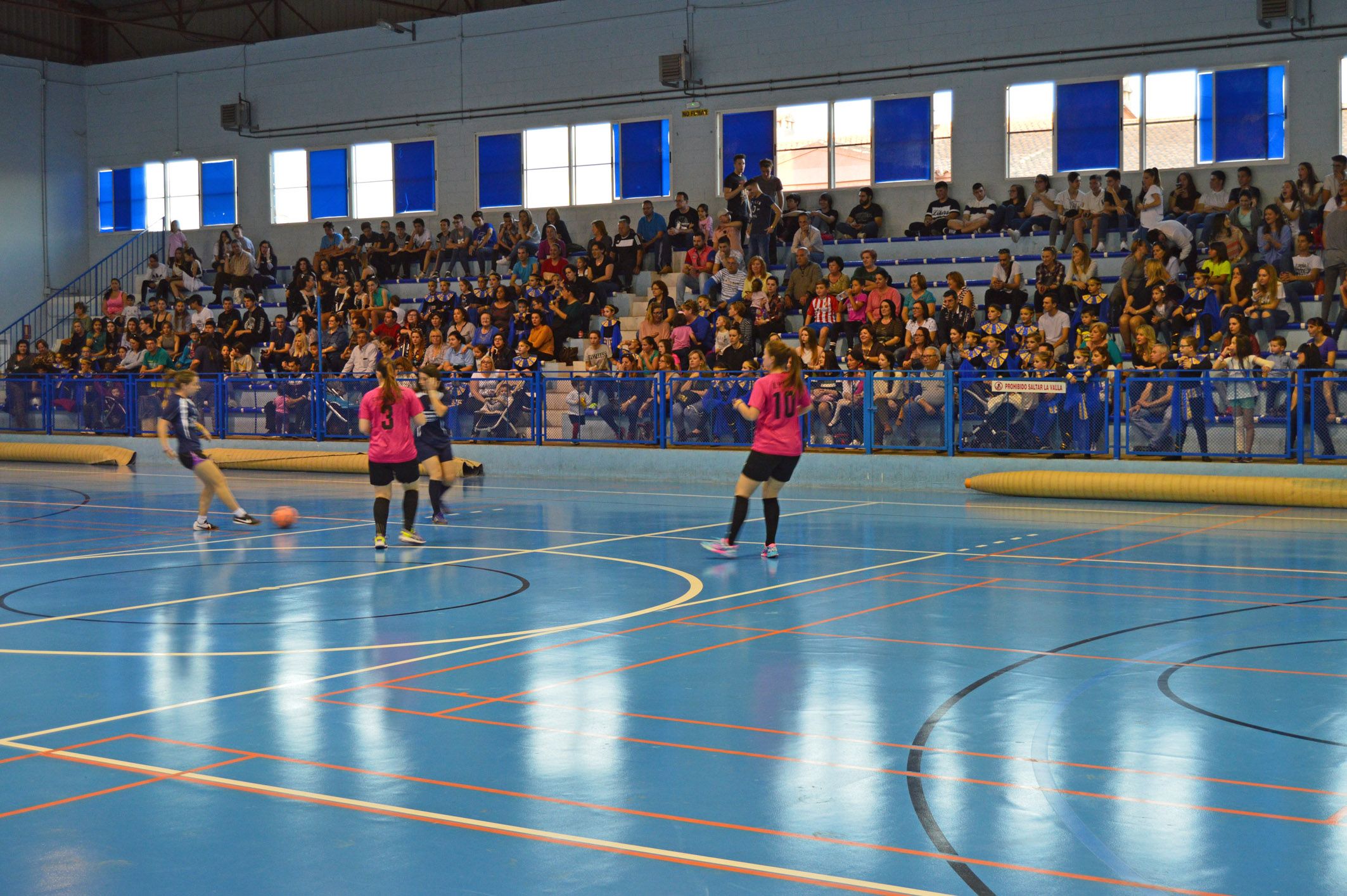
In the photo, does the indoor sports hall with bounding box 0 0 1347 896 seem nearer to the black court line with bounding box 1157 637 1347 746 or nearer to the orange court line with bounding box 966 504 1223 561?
the black court line with bounding box 1157 637 1347 746

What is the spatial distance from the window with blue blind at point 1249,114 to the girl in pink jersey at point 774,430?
16.5 meters

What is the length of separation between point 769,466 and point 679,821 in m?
8.30

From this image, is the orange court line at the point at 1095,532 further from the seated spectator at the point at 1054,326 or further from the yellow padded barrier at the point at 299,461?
the yellow padded barrier at the point at 299,461

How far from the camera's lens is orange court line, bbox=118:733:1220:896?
5.06 metres

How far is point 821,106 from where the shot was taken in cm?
3108

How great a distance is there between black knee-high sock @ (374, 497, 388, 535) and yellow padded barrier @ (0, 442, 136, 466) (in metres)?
15.9

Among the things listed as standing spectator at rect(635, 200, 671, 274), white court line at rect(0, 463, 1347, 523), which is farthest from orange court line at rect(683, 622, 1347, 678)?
standing spectator at rect(635, 200, 671, 274)

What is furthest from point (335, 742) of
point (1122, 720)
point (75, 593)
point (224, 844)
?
point (75, 593)

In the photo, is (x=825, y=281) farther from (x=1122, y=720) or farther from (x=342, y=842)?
(x=342, y=842)

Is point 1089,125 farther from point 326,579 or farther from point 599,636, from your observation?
point 599,636

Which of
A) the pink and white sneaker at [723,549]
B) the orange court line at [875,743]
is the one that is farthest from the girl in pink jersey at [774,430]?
the orange court line at [875,743]

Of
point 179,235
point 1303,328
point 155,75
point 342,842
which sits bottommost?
point 342,842

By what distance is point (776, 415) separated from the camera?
13.9 m

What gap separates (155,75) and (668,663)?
36228mm
